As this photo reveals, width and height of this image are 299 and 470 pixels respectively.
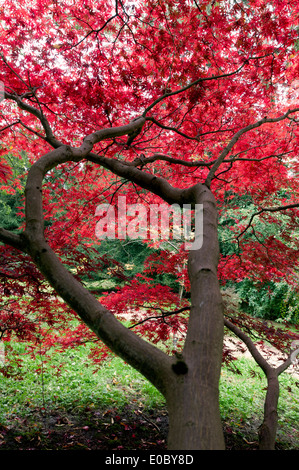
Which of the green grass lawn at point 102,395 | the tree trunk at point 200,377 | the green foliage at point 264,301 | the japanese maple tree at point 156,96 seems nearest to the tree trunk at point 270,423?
the tree trunk at point 200,377

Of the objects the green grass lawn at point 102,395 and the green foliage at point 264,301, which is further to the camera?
the green foliage at point 264,301

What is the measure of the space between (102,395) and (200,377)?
360cm

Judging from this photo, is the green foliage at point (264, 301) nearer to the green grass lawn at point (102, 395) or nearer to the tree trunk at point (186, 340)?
the green grass lawn at point (102, 395)

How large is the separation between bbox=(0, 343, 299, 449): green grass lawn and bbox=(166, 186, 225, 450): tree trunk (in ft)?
8.32

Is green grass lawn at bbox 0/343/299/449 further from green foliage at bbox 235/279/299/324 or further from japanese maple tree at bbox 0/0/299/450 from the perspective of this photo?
green foliage at bbox 235/279/299/324

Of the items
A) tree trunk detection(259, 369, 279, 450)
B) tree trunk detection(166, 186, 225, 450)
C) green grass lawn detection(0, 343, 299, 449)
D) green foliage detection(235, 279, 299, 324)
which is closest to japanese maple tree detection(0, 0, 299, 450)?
tree trunk detection(166, 186, 225, 450)

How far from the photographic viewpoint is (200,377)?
3.08 ft

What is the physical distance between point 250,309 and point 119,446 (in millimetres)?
8176

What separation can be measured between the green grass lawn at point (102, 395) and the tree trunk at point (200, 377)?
8.32 ft

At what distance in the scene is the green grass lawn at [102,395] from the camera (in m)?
3.40

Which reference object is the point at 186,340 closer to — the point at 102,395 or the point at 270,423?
the point at 270,423

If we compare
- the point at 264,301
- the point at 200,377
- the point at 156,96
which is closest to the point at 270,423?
the point at 200,377

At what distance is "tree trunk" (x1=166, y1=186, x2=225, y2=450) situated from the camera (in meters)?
0.84

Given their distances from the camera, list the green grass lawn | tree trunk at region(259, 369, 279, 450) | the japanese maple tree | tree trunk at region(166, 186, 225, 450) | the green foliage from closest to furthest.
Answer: tree trunk at region(166, 186, 225, 450) < tree trunk at region(259, 369, 279, 450) < the japanese maple tree < the green grass lawn < the green foliage
